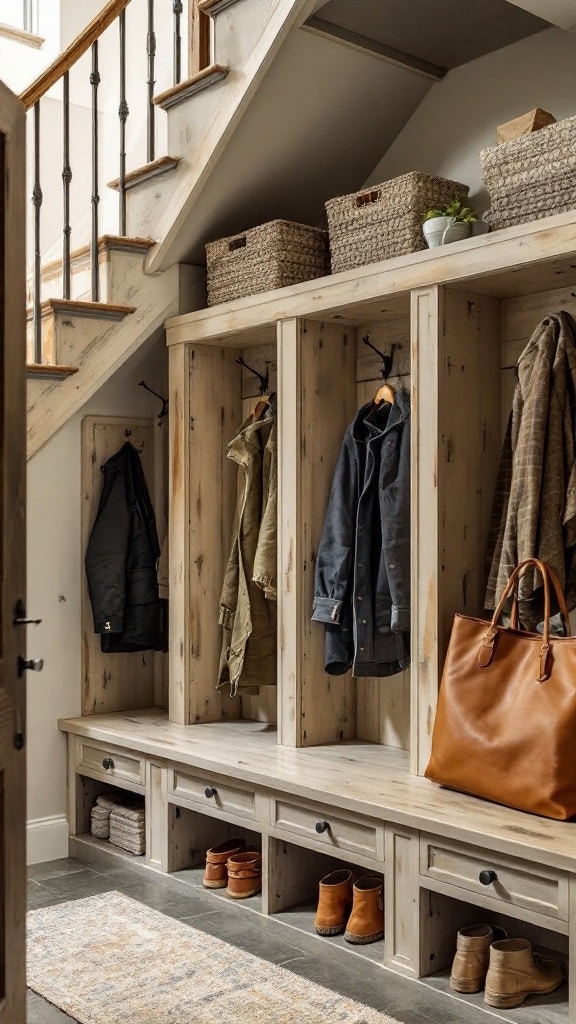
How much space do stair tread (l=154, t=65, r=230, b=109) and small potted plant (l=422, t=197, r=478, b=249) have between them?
3.14 feet

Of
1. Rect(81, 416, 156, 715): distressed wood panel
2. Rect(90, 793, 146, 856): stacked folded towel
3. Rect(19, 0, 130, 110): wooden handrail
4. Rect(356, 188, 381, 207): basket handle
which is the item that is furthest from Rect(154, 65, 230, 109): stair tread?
Rect(90, 793, 146, 856): stacked folded towel

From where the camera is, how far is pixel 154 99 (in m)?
3.90

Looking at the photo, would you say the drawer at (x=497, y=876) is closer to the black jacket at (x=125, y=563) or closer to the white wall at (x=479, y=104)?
the black jacket at (x=125, y=563)

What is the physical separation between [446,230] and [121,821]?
2.38 metres

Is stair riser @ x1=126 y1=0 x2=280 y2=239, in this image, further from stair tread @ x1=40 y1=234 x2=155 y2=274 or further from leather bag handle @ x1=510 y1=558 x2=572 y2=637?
leather bag handle @ x1=510 y1=558 x2=572 y2=637

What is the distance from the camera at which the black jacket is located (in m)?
4.18

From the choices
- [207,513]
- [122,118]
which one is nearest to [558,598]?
[207,513]

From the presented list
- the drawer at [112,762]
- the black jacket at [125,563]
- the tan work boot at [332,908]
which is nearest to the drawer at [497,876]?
the tan work boot at [332,908]

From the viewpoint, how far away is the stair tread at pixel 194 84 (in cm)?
355

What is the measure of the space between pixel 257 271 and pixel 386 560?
3.78 feet

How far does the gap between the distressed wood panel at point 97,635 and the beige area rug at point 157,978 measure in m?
1.07

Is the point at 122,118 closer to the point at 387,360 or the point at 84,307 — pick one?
the point at 84,307

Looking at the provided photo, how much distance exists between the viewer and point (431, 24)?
3.39 meters

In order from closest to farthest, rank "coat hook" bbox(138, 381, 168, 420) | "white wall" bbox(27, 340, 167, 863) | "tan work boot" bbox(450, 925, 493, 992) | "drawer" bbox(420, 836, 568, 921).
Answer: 1. "drawer" bbox(420, 836, 568, 921)
2. "tan work boot" bbox(450, 925, 493, 992)
3. "white wall" bbox(27, 340, 167, 863)
4. "coat hook" bbox(138, 381, 168, 420)
